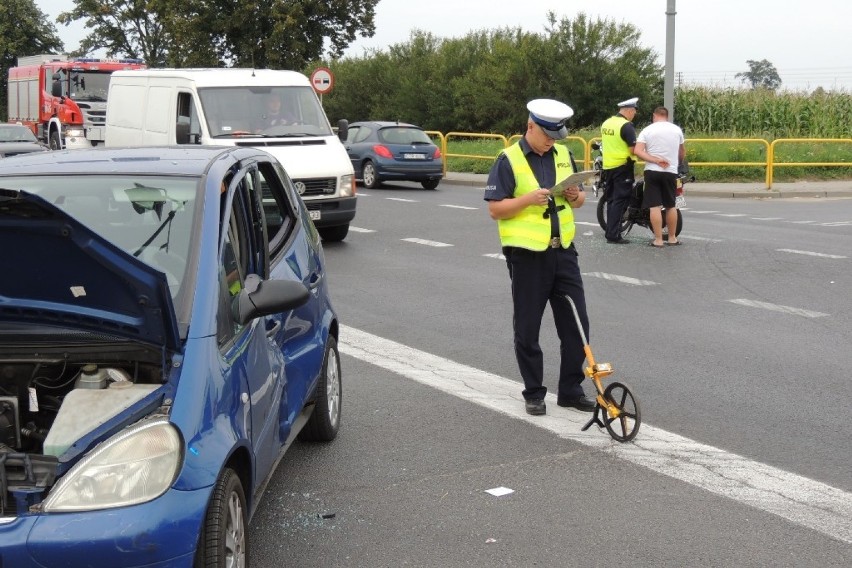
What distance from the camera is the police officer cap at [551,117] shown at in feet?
21.4

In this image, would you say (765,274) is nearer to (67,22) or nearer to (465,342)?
(465,342)

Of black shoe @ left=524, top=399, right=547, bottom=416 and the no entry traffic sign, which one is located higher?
the no entry traffic sign

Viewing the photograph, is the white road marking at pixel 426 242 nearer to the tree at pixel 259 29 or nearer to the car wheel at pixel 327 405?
the car wheel at pixel 327 405

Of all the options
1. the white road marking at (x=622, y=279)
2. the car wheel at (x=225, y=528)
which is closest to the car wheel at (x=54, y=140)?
the white road marking at (x=622, y=279)

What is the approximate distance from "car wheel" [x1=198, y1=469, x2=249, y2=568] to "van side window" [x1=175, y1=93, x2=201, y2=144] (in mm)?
11375

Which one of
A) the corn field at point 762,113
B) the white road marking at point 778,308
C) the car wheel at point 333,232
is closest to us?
the white road marking at point 778,308

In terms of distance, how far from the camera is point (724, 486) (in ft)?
18.2

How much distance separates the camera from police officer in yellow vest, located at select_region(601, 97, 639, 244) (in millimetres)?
15445

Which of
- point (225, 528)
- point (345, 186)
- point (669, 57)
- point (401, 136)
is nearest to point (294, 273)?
point (225, 528)

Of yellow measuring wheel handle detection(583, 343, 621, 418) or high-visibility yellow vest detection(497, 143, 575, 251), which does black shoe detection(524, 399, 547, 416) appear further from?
high-visibility yellow vest detection(497, 143, 575, 251)

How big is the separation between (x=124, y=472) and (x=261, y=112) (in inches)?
487

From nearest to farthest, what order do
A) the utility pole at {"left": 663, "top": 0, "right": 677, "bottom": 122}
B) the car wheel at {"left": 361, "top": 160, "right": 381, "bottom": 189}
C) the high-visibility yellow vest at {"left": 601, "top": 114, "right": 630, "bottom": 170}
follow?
the high-visibility yellow vest at {"left": 601, "top": 114, "right": 630, "bottom": 170}
the utility pole at {"left": 663, "top": 0, "right": 677, "bottom": 122}
the car wheel at {"left": 361, "top": 160, "right": 381, "bottom": 189}

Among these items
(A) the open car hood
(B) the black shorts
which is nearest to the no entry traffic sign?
(B) the black shorts

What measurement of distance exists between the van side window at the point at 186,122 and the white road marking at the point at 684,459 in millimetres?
7835
